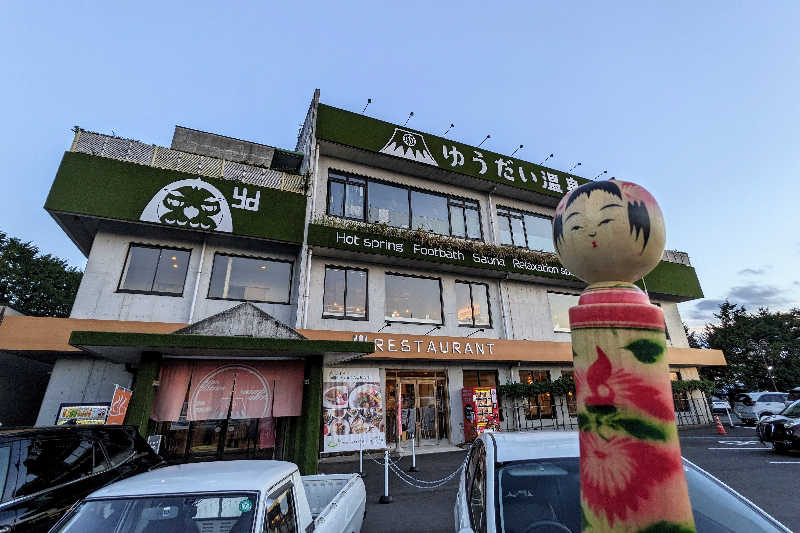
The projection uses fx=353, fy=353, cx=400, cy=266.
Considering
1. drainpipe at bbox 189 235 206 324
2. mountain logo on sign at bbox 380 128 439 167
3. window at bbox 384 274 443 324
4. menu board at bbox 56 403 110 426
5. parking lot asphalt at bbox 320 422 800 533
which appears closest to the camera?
parking lot asphalt at bbox 320 422 800 533

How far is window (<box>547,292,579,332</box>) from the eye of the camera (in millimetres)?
18828

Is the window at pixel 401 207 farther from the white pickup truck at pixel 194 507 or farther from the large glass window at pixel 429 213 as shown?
the white pickup truck at pixel 194 507

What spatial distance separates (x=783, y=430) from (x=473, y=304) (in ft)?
36.0

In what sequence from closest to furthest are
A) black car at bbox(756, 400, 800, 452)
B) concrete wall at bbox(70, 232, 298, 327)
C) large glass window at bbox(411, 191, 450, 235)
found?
black car at bbox(756, 400, 800, 452)
concrete wall at bbox(70, 232, 298, 327)
large glass window at bbox(411, 191, 450, 235)

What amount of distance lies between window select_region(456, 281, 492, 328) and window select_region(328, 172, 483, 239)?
2.66 metres

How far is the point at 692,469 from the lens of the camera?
334 cm

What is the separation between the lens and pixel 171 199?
12984 millimetres

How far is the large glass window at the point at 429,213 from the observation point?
57.3 ft

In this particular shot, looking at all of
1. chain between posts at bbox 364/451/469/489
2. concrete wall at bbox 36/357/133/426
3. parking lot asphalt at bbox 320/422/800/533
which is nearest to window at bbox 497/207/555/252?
parking lot asphalt at bbox 320/422/800/533

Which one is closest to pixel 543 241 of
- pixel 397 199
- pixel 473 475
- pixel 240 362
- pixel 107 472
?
pixel 397 199

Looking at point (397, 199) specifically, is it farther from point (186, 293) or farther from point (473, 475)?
point (473, 475)

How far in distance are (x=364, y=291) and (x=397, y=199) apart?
5065mm

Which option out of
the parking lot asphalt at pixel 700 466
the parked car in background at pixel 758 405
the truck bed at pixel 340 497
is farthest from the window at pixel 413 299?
the parked car in background at pixel 758 405

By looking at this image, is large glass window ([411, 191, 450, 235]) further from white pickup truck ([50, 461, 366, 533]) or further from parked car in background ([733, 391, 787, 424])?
parked car in background ([733, 391, 787, 424])
